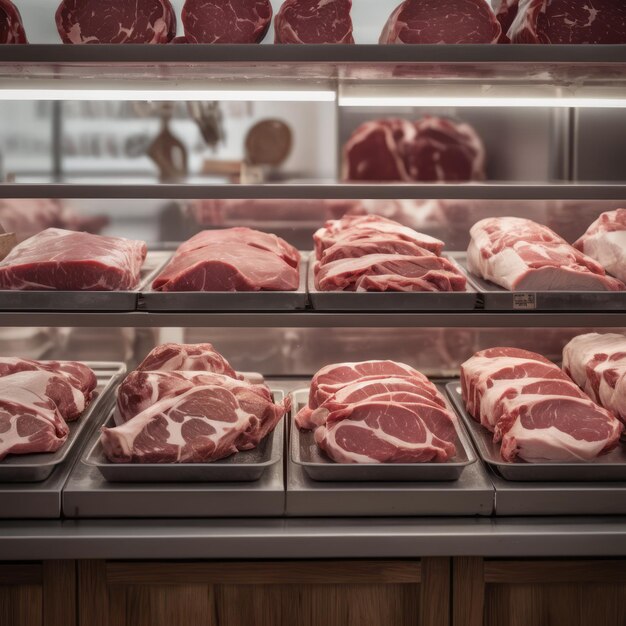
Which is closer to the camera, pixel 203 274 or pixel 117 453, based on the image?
pixel 117 453

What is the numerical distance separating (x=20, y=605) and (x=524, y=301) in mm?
1593

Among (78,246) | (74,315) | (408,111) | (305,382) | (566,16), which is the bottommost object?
(305,382)

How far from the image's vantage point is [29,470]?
204cm

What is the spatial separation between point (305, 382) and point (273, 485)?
0.85 m

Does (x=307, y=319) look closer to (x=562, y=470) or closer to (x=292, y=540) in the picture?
(x=292, y=540)

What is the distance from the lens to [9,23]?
219 cm

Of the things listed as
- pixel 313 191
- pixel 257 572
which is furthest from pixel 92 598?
pixel 313 191

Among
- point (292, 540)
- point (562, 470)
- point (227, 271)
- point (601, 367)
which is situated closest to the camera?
point (292, 540)

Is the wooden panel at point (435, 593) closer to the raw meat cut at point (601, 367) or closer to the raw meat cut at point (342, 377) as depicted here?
the raw meat cut at point (342, 377)

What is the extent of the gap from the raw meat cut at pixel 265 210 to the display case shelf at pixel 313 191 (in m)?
0.61

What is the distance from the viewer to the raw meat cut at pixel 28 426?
2.10 metres

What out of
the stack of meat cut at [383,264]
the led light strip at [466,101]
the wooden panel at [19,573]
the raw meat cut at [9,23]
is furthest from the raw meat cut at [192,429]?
the raw meat cut at [9,23]

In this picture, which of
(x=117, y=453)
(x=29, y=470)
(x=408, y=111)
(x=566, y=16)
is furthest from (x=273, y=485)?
(x=408, y=111)

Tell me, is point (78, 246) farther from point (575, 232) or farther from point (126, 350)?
point (575, 232)
